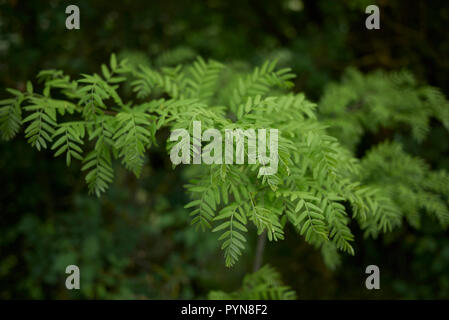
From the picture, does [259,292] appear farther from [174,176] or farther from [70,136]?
[174,176]

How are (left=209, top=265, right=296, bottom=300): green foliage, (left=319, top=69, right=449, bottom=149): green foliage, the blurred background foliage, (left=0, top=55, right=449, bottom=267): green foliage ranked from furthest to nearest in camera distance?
the blurred background foliage < (left=319, top=69, right=449, bottom=149): green foliage < (left=209, top=265, right=296, bottom=300): green foliage < (left=0, top=55, right=449, bottom=267): green foliage

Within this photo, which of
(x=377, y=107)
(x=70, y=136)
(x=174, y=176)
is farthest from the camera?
(x=174, y=176)

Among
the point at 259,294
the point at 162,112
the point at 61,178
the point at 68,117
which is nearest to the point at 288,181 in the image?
the point at 162,112

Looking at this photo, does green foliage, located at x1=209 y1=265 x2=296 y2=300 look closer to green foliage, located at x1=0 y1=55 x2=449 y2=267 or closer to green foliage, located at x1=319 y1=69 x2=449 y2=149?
green foliage, located at x1=0 y1=55 x2=449 y2=267

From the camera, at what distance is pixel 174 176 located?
3.11 metres

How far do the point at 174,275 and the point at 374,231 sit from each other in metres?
1.91

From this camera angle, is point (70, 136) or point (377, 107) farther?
point (377, 107)

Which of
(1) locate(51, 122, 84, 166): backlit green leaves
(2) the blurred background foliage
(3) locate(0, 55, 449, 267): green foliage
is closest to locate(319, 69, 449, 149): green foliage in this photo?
(3) locate(0, 55, 449, 267): green foliage

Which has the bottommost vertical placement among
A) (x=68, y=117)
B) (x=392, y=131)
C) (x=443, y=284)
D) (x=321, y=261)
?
(x=443, y=284)

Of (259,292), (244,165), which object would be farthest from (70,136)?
(259,292)

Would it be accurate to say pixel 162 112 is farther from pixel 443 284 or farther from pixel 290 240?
pixel 443 284

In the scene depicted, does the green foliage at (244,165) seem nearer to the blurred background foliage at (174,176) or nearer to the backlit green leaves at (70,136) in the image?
the backlit green leaves at (70,136)

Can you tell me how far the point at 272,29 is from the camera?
10.7ft

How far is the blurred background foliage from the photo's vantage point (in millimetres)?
2395
